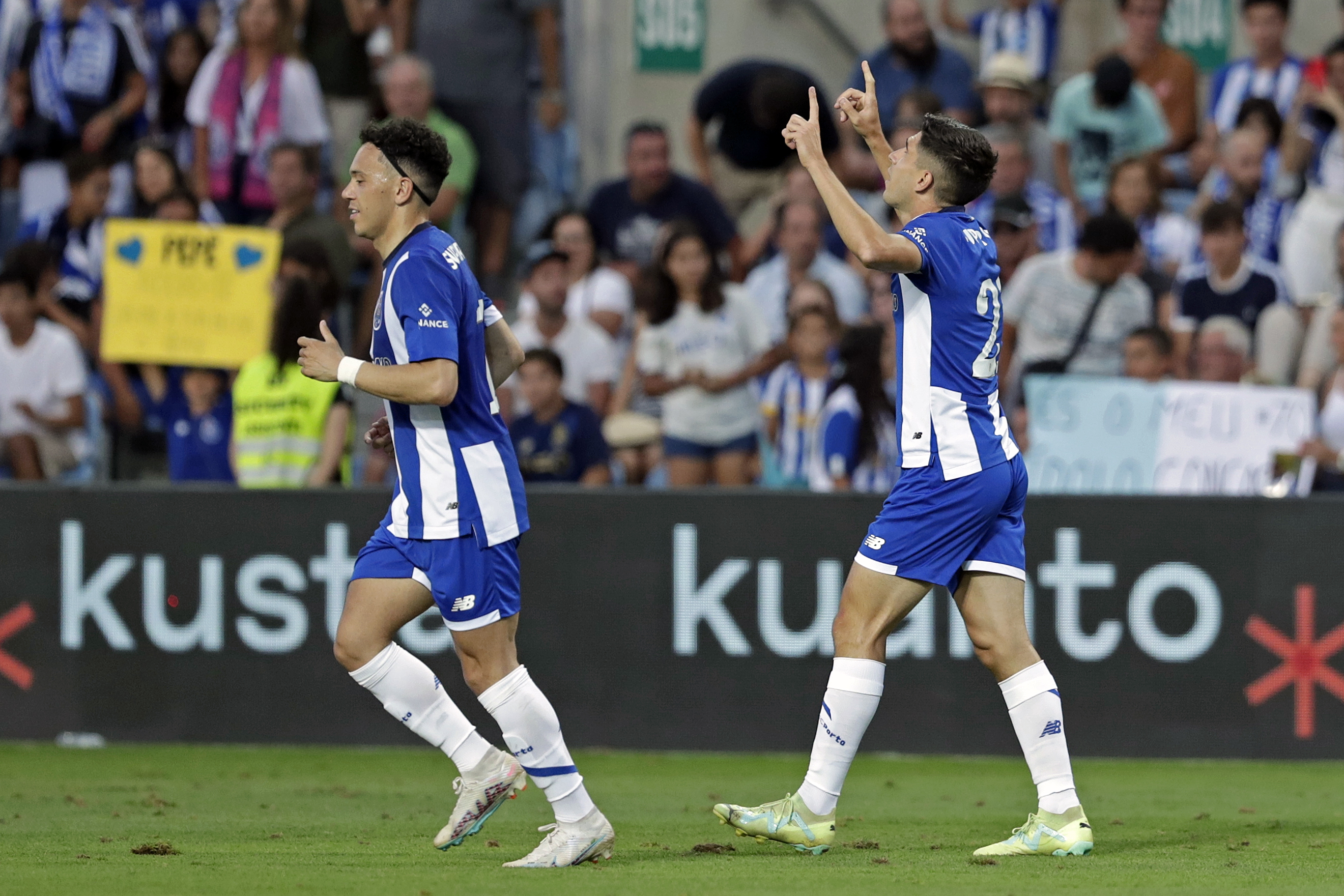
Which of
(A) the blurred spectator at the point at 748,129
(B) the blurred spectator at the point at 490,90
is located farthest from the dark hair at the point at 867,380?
(B) the blurred spectator at the point at 490,90

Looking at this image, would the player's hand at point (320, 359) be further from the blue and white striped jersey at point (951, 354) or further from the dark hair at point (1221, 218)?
the dark hair at point (1221, 218)

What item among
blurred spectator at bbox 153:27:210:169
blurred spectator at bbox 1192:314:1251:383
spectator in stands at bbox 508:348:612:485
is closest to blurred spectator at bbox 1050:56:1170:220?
blurred spectator at bbox 1192:314:1251:383

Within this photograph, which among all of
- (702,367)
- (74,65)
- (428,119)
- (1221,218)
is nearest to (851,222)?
(702,367)

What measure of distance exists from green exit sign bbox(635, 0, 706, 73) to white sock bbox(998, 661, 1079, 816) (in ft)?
33.0

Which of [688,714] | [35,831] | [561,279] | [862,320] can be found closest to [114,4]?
[561,279]

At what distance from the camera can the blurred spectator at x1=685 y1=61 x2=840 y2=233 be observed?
45.6ft

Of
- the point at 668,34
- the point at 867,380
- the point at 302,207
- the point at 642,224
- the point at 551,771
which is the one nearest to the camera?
the point at 551,771

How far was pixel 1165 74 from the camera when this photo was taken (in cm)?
1379

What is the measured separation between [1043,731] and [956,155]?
192cm

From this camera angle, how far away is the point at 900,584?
6.36m

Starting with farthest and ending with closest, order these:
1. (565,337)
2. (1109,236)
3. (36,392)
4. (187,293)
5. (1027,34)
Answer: (1027,34)
(565,337)
(187,293)
(36,392)
(1109,236)

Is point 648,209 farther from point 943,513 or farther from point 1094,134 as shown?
point 943,513

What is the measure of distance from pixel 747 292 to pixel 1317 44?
21.6 feet

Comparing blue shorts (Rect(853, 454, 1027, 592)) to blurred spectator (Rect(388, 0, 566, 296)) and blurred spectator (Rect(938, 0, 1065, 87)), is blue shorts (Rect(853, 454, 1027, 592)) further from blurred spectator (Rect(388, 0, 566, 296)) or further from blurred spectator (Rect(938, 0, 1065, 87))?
blurred spectator (Rect(938, 0, 1065, 87))
